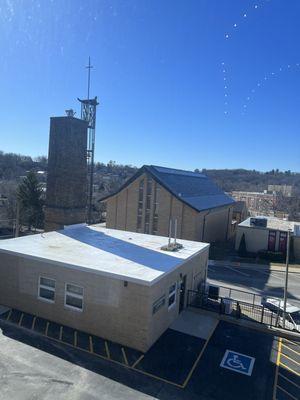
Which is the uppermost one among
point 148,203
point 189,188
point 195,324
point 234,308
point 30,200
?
point 189,188

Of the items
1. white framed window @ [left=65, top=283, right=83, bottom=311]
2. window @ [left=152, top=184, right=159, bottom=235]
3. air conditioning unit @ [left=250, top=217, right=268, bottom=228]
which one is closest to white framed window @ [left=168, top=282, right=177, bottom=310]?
white framed window @ [left=65, top=283, right=83, bottom=311]

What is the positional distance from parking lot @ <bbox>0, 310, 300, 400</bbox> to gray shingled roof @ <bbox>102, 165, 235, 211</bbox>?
21.1 metres

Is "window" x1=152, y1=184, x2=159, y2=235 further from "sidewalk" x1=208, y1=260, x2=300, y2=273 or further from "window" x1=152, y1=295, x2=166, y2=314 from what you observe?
"window" x1=152, y1=295, x2=166, y2=314

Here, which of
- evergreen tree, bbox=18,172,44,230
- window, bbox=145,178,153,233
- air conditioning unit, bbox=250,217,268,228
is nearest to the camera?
window, bbox=145,178,153,233

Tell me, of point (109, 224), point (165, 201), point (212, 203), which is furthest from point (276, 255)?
point (109, 224)

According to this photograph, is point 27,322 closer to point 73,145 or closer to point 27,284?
point 27,284

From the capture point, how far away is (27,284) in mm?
16438

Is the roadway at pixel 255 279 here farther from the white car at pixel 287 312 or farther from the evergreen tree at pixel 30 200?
the evergreen tree at pixel 30 200

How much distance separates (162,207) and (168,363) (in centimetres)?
2438

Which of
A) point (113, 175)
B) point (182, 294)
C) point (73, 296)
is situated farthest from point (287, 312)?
point (113, 175)

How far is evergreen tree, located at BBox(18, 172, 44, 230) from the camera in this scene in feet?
179

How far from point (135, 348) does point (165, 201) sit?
2349 centimetres

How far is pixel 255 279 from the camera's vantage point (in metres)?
29.2

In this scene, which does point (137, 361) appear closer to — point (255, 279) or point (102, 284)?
point (102, 284)
